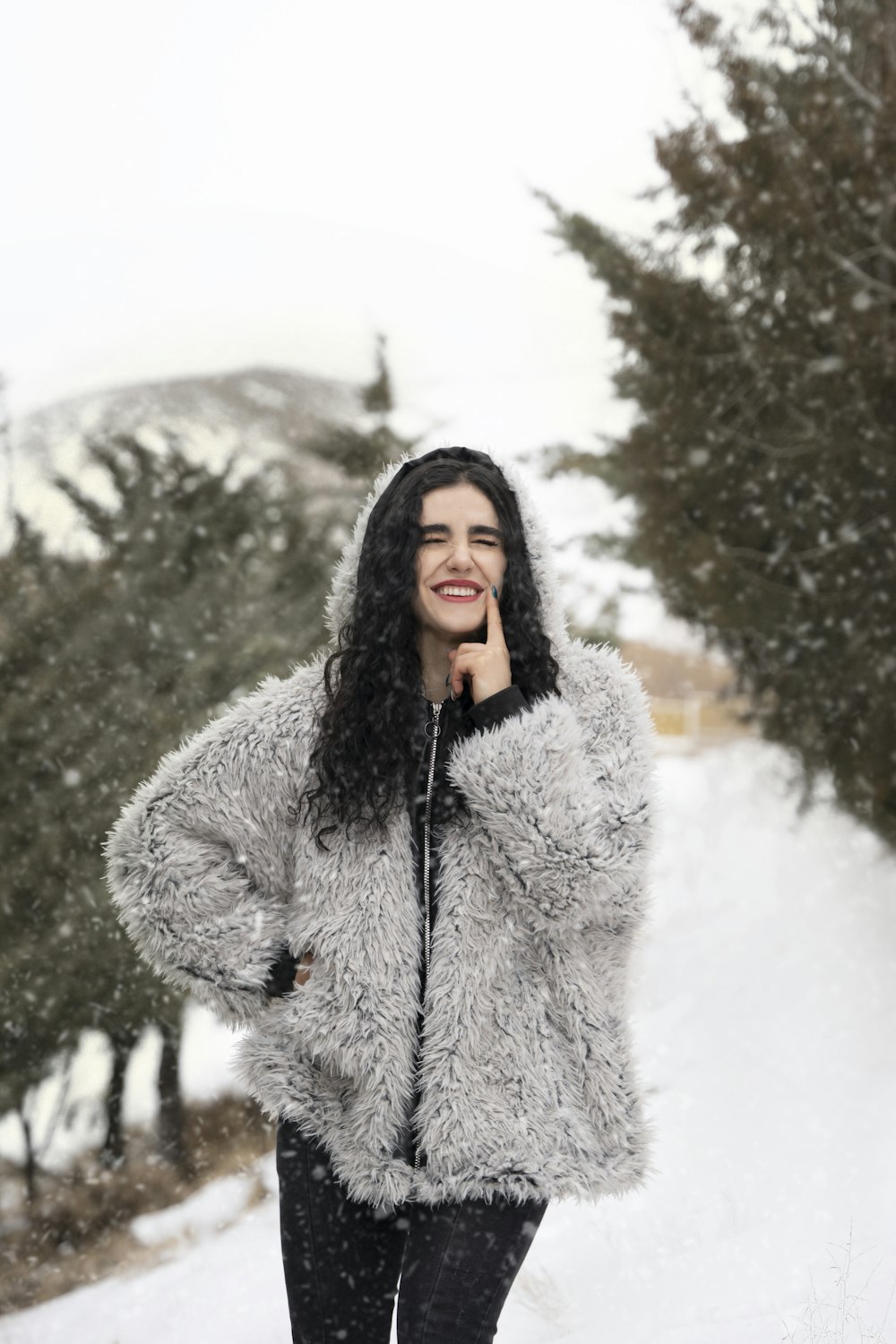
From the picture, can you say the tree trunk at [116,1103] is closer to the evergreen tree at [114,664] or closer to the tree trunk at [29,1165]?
the evergreen tree at [114,664]

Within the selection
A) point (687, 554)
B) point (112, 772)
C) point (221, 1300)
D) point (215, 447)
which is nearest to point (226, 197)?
point (215, 447)

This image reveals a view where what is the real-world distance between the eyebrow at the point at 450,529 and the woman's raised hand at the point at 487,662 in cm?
9

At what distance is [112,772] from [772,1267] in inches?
144

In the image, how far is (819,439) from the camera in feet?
21.2

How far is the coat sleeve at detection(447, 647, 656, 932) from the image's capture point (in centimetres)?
146

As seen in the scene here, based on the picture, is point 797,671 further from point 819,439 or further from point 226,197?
point 226,197

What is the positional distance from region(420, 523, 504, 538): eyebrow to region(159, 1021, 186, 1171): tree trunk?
4.97m

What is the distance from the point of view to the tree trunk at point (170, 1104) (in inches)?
237

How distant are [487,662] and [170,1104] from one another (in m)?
5.47

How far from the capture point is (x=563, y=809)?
147 cm

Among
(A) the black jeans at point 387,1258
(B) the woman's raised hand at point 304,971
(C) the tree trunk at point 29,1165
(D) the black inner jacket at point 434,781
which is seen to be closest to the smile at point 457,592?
(D) the black inner jacket at point 434,781

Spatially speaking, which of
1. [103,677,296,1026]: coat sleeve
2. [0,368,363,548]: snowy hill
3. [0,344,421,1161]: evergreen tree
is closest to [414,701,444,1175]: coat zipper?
[103,677,296,1026]: coat sleeve

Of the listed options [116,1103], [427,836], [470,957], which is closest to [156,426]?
[116,1103]

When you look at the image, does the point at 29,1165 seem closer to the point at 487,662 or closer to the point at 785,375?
the point at 487,662
